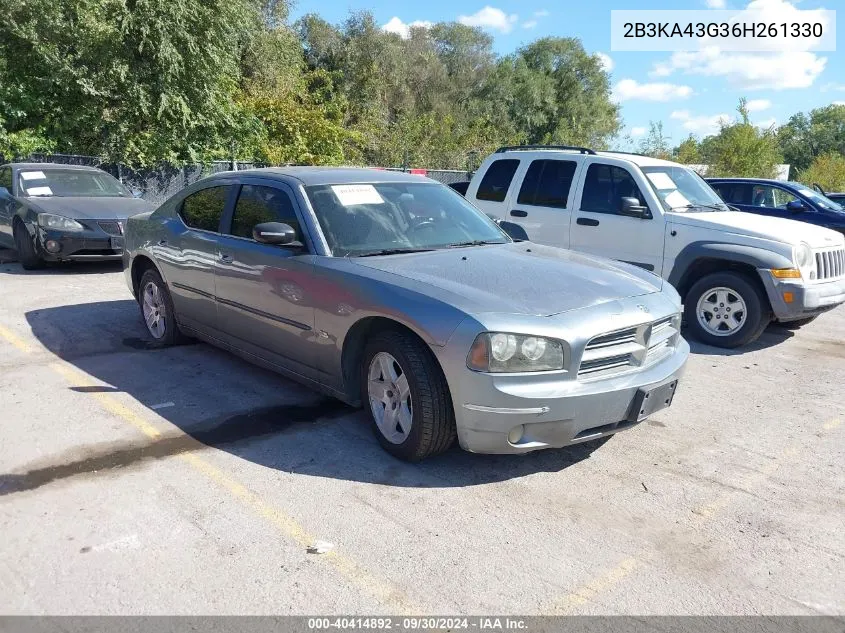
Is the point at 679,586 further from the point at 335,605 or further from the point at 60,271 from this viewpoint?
the point at 60,271

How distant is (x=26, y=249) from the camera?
32.9 feet

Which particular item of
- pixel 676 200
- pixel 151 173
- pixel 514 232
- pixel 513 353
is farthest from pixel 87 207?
pixel 513 353

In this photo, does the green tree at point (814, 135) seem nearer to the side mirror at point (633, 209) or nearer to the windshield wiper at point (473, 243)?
the side mirror at point (633, 209)

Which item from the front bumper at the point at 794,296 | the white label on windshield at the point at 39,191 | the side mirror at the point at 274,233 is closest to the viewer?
the side mirror at the point at 274,233

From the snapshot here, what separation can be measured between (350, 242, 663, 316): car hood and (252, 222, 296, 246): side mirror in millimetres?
501

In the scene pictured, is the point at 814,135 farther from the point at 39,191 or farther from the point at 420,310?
the point at 420,310

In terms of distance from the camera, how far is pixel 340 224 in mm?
4672

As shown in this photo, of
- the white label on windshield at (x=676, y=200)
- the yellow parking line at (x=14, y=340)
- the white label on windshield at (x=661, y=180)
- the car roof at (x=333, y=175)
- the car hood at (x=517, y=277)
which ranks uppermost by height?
the car roof at (x=333, y=175)

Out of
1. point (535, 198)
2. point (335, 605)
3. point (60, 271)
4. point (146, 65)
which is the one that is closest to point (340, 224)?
point (335, 605)

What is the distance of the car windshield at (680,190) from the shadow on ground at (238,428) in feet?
13.7

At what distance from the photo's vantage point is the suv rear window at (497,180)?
8.81 meters

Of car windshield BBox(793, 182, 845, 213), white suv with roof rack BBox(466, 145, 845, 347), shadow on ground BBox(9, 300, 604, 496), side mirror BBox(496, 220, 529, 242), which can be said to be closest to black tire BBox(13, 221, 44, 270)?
shadow on ground BBox(9, 300, 604, 496)

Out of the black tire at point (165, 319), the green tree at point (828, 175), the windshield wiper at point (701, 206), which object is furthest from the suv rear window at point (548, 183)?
the green tree at point (828, 175)

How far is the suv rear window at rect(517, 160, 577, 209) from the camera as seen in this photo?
8.26m
